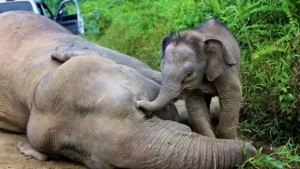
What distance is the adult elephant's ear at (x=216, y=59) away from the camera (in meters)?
3.84

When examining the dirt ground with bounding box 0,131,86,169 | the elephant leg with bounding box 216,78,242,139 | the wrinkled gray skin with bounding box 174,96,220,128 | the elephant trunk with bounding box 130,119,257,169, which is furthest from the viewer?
the wrinkled gray skin with bounding box 174,96,220,128

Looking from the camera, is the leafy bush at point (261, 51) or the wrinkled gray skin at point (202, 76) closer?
the wrinkled gray skin at point (202, 76)

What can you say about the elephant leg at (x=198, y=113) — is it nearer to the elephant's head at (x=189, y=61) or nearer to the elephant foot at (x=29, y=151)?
the elephant's head at (x=189, y=61)

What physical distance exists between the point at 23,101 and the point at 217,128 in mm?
1629

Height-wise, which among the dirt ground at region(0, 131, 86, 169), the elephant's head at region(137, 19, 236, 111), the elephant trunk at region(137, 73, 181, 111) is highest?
the elephant's head at region(137, 19, 236, 111)

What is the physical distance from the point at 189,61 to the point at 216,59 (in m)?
0.27

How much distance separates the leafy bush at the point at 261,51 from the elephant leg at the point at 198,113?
61 cm

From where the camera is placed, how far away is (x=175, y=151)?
3545 mm

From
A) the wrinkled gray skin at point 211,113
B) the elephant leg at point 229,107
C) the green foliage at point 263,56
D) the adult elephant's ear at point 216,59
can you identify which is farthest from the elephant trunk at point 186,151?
the wrinkled gray skin at point 211,113

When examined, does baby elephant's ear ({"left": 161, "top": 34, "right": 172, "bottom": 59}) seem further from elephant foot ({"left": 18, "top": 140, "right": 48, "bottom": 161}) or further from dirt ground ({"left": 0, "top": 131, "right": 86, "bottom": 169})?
elephant foot ({"left": 18, "top": 140, "right": 48, "bottom": 161})

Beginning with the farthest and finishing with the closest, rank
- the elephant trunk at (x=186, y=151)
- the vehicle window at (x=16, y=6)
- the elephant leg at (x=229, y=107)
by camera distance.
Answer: the vehicle window at (x=16, y=6) < the elephant leg at (x=229, y=107) < the elephant trunk at (x=186, y=151)

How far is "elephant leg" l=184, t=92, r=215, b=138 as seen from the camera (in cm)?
389

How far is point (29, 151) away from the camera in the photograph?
4473 mm

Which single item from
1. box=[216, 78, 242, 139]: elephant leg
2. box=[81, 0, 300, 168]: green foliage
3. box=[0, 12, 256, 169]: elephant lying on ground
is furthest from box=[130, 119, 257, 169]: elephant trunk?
box=[216, 78, 242, 139]: elephant leg
